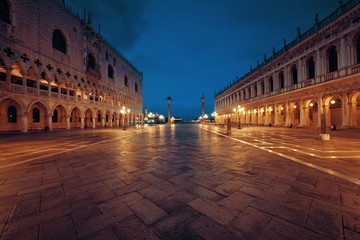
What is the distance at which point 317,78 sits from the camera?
18844 mm

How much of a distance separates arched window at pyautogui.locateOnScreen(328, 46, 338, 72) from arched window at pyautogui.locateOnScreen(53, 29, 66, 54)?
117 feet

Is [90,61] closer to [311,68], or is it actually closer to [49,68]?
[49,68]

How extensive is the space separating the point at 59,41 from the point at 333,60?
36122 millimetres

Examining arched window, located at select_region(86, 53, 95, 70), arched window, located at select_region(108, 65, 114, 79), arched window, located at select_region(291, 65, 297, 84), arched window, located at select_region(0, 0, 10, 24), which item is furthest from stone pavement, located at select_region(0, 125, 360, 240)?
arched window, located at select_region(108, 65, 114, 79)

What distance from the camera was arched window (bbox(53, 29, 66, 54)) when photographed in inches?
847

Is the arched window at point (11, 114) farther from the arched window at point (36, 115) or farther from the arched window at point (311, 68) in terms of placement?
the arched window at point (311, 68)

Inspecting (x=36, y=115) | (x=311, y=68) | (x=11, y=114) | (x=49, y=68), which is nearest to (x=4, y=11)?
(x=49, y=68)

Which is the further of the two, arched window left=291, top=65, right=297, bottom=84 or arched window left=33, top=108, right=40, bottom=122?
arched window left=291, top=65, right=297, bottom=84

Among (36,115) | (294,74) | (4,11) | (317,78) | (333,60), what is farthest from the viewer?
(294,74)

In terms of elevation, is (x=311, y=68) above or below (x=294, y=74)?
below

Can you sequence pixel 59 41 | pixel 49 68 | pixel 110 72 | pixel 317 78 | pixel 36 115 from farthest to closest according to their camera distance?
1. pixel 110 72
2. pixel 59 41
3. pixel 36 115
4. pixel 49 68
5. pixel 317 78

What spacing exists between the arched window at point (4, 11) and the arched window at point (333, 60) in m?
35.8

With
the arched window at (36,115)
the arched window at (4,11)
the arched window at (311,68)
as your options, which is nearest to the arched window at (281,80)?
the arched window at (311,68)

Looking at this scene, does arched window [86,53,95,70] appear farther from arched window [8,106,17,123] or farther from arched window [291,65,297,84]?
arched window [291,65,297,84]
